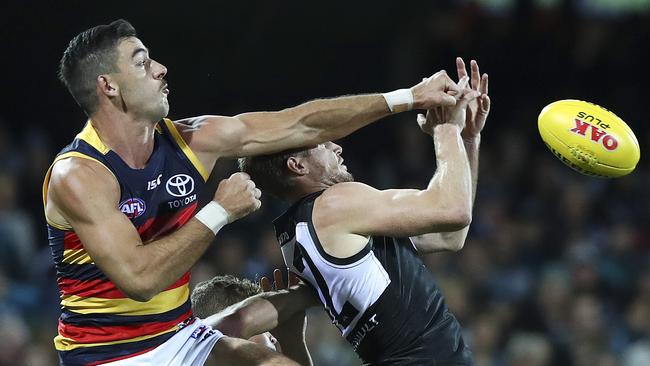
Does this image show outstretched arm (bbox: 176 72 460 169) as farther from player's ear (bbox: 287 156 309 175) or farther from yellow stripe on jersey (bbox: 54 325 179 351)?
yellow stripe on jersey (bbox: 54 325 179 351)

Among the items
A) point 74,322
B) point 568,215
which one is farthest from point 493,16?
point 74,322

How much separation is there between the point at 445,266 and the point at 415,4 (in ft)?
11.6

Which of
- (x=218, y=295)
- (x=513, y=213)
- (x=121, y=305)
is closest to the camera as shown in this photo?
(x=121, y=305)

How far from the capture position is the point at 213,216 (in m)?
4.23

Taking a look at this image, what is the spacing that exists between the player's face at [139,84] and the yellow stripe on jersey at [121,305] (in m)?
0.78

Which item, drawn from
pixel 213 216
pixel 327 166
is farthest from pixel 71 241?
pixel 327 166

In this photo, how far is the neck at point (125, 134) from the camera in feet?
14.4

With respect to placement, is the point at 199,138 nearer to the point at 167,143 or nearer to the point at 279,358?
the point at 167,143

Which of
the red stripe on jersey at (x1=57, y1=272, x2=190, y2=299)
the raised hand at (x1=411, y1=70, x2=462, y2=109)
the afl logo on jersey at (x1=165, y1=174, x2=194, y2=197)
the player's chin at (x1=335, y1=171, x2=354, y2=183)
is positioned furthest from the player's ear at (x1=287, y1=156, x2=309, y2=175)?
the red stripe on jersey at (x1=57, y1=272, x2=190, y2=299)

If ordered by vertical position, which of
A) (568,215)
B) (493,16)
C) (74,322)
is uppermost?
(74,322)

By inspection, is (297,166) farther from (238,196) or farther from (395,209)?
(395,209)

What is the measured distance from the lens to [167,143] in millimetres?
4559

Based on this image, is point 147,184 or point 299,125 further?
point 299,125

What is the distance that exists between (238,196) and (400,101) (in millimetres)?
863
